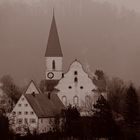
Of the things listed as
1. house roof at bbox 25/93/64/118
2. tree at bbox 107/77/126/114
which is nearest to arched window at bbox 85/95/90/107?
tree at bbox 107/77/126/114

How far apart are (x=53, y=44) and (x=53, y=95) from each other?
10.9ft

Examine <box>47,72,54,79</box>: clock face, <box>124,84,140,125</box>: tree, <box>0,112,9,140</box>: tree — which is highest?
<box>47,72,54,79</box>: clock face

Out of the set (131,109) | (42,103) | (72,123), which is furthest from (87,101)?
(72,123)

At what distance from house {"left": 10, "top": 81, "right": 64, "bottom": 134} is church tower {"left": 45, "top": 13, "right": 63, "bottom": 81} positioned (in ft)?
16.2

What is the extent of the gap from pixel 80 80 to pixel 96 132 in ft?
31.0

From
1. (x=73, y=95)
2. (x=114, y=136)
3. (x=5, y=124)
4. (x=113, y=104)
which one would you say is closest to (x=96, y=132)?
(x=114, y=136)

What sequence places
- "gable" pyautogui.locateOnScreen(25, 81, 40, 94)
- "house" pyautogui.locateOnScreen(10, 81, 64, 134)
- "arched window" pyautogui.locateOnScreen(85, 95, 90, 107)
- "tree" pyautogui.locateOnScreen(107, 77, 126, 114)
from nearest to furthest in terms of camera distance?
"house" pyautogui.locateOnScreen(10, 81, 64, 134) → "tree" pyautogui.locateOnScreen(107, 77, 126, 114) → "gable" pyautogui.locateOnScreen(25, 81, 40, 94) → "arched window" pyautogui.locateOnScreen(85, 95, 90, 107)

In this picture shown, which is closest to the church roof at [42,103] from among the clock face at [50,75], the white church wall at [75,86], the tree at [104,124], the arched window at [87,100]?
the arched window at [87,100]

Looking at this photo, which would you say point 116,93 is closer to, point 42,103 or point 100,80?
point 100,80

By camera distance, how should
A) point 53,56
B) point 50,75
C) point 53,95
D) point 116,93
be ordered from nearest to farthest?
point 53,95 → point 116,93 → point 50,75 → point 53,56

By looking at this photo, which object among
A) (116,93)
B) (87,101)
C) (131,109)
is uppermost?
(116,93)

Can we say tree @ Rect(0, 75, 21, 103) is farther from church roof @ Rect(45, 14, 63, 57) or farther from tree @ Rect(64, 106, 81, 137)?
tree @ Rect(64, 106, 81, 137)

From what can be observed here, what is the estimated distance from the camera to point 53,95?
143 feet

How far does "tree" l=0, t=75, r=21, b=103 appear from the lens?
43.0 meters
